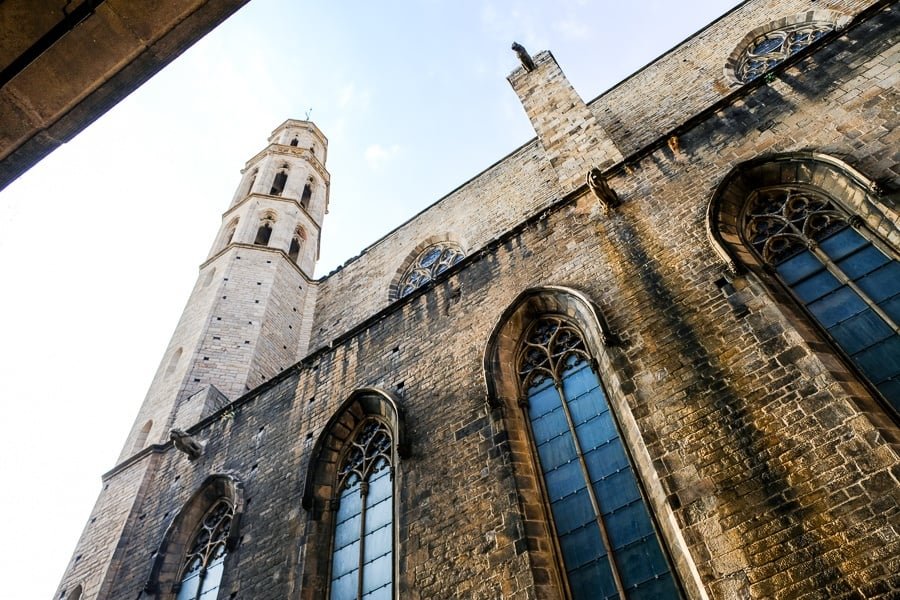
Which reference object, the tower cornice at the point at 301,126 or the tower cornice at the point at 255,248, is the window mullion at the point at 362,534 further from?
the tower cornice at the point at 301,126

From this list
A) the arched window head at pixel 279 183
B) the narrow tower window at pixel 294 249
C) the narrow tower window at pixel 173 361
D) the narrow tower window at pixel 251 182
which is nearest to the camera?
the narrow tower window at pixel 173 361

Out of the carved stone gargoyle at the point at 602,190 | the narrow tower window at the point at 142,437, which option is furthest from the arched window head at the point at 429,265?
the narrow tower window at the point at 142,437

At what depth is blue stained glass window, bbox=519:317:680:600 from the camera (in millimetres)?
4680

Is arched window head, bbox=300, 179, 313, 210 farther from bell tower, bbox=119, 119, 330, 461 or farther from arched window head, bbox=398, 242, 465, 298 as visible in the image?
arched window head, bbox=398, 242, 465, 298

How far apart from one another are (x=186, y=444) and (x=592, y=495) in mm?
6377

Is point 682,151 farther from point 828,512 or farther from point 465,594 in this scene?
point 465,594

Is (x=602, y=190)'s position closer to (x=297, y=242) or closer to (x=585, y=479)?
(x=585, y=479)

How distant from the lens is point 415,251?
1277 cm

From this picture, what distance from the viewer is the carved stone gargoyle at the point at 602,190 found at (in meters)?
7.04

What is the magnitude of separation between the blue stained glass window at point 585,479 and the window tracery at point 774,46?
23.6ft

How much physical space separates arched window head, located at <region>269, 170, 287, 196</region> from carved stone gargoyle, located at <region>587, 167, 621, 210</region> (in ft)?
41.8

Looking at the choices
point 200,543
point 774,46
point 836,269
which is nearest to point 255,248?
point 200,543

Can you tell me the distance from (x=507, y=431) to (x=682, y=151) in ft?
13.2

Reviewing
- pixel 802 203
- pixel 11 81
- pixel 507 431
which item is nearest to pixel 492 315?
pixel 507 431
